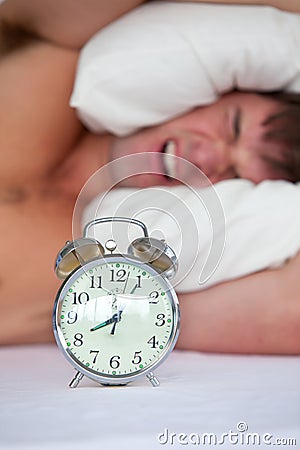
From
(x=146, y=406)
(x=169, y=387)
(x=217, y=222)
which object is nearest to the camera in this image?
(x=146, y=406)

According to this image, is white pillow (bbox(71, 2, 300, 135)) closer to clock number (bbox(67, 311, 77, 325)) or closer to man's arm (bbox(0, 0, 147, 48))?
man's arm (bbox(0, 0, 147, 48))

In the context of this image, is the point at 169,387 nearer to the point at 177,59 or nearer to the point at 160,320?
the point at 160,320

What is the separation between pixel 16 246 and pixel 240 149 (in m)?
0.57

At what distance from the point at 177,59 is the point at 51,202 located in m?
0.44

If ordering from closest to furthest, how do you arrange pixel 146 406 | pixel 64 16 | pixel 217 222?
1. pixel 146 406
2. pixel 217 222
3. pixel 64 16

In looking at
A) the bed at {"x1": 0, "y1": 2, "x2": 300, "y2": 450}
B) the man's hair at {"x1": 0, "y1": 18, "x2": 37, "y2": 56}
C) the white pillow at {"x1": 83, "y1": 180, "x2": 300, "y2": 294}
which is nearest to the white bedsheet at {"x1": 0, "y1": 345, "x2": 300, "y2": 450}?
the bed at {"x1": 0, "y1": 2, "x2": 300, "y2": 450}

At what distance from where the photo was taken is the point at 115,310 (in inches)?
57.7

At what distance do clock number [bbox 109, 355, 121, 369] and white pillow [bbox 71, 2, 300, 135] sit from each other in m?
0.59

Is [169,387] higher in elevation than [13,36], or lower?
lower

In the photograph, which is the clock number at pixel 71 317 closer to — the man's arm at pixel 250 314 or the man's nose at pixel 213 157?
the man's arm at pixel 250 314

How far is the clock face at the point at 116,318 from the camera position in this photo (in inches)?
57.4

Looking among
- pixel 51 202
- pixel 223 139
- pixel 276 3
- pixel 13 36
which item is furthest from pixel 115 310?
pixel 276 3

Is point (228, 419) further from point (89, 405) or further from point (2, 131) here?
point (2, 131)

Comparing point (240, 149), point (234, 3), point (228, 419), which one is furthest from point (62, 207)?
point (228, 419)
